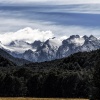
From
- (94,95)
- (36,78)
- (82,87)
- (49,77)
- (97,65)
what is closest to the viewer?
(94,95)

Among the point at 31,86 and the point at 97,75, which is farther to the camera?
the point at 31,86

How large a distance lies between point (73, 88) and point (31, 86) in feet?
67.4

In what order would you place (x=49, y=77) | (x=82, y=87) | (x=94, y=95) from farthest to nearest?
(x=49, y=77), (x=82, y=87), (x=94, y=95)

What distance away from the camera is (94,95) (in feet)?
167

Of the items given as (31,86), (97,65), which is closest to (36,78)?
(31,86)

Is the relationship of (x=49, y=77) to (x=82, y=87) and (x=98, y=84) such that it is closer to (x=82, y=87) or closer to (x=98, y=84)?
(x=82, y=87)

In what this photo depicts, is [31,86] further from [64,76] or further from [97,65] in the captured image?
[97,65]

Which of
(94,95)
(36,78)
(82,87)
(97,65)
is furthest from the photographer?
(36,78)

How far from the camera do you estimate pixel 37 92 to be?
6132 inches

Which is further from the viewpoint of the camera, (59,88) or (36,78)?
(36,78)

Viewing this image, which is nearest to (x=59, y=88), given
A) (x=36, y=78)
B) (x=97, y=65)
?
(x=36, y=78)

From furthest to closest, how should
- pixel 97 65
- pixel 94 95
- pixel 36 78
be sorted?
pixel 36 78 → pixel 97 65 → pixel 94 95

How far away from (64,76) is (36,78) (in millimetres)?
13051

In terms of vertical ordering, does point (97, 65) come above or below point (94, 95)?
above
